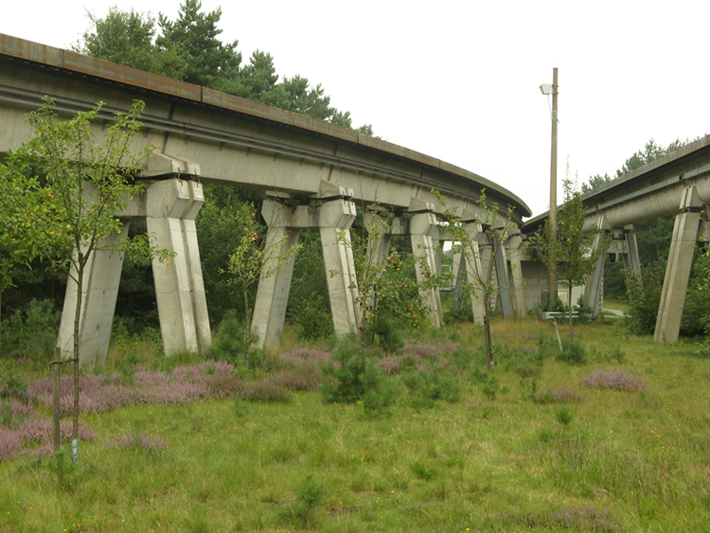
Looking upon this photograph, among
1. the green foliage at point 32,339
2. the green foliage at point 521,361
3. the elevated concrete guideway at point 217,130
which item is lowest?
the green foliage at point 521,361

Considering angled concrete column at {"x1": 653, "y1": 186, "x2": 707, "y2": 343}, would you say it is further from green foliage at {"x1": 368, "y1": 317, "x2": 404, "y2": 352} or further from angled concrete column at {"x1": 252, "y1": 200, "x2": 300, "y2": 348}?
angled concrete column at {"x1": 252, "y1": 200, "x2": 300, "y2": 348}

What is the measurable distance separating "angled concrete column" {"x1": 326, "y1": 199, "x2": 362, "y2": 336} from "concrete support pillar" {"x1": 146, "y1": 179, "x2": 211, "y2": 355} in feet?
17.7

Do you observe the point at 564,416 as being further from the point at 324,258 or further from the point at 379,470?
the point at 324,258

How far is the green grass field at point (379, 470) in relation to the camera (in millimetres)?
5223

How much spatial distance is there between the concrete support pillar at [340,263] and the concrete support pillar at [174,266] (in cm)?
539

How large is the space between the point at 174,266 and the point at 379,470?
332 inches

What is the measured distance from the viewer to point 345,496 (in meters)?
5.94

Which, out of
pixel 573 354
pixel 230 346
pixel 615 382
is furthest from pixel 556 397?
pixel 230 346

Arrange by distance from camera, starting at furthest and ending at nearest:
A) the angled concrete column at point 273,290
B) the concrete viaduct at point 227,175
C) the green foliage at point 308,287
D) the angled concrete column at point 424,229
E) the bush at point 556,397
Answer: the angled concrete column at point 424,229 < the green foliage at point 308,287 < the angled concrete column at point 273,290 < the concrete viaduct at point 227,175 < the bush at point 556,397

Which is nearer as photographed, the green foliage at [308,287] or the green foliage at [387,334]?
the green foliage at [387,334]

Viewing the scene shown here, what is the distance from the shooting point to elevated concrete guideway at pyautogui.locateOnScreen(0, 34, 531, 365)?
12.2 metres

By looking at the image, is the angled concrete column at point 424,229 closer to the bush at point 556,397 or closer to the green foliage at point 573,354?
the green foliage at point 573,354

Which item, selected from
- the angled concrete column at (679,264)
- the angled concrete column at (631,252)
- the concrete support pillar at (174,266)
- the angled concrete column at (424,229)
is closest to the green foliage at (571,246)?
the angled concrete column at (679,264)

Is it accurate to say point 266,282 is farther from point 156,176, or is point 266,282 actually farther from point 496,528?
point 496,528
